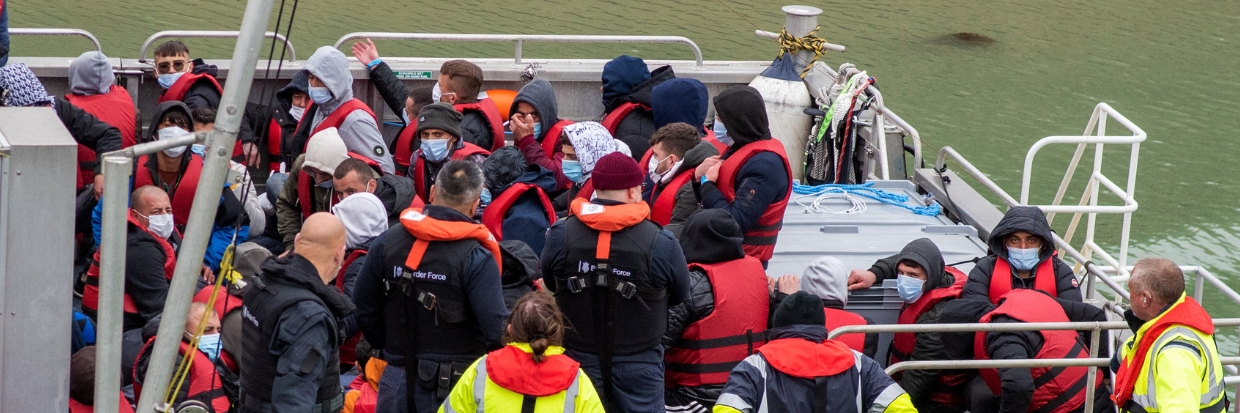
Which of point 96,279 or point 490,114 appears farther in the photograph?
point 490,114

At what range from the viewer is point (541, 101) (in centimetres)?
618

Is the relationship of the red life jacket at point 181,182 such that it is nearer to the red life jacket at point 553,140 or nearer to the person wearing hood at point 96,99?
the person wearing hood at point 96,99

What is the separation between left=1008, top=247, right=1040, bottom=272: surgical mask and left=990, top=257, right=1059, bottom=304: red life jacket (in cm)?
3

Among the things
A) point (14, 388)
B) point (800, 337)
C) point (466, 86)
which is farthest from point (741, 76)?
point (14, 388)

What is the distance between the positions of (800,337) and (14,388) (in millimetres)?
2277

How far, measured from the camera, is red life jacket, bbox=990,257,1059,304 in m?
5.31

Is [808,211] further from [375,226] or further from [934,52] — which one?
[934,52]

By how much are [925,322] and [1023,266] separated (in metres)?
0.53

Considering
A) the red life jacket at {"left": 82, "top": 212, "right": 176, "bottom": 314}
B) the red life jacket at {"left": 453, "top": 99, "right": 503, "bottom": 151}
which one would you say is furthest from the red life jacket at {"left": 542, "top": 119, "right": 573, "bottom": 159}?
the red life jacket at {"left": 82, "top": 212, "right": 176, "bottom": 314}

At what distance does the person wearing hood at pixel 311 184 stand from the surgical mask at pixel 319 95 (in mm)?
561

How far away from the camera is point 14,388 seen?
3381 millimetres

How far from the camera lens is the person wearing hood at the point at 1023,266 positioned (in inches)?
209

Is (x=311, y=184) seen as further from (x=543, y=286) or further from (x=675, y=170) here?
(x=675, y=170)

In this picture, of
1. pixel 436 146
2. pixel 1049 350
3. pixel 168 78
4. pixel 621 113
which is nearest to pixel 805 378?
pixel 1049 350
